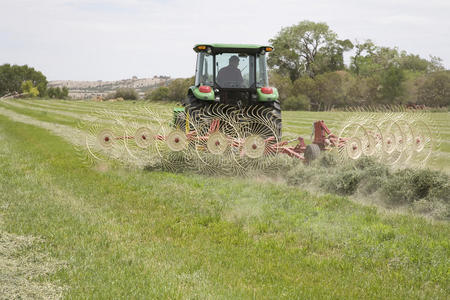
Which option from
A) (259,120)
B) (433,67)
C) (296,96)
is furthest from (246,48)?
(433,67)

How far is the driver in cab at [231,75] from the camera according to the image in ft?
27.3

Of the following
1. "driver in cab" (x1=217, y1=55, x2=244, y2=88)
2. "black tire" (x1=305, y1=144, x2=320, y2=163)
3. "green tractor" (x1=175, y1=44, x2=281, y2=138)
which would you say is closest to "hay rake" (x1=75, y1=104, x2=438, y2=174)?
"black tire" (x1=305, y1=144, x2=320, y2=163)

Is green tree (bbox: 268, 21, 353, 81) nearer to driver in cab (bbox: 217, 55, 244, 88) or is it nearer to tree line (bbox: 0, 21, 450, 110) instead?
tree line (bbox: 0, 21, 450, 110)

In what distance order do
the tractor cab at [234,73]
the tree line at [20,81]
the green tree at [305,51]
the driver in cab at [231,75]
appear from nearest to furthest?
the tractor cab at [234,73]
the driver in cab at [231,75]
the green tree at [305,51]
the tree line at [20,81]

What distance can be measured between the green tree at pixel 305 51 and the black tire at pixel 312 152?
46.7m

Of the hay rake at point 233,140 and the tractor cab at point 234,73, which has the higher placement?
the tractor cab at point 234,73

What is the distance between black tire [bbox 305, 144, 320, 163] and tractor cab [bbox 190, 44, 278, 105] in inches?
48.0

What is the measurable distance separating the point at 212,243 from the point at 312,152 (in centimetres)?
355

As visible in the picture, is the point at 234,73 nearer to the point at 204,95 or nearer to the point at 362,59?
the point at 204,95

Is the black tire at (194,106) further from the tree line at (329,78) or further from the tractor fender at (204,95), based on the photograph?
the tree line at (329,78)

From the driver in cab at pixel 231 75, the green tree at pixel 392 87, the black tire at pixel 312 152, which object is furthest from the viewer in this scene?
the green tree at pixel 392 87

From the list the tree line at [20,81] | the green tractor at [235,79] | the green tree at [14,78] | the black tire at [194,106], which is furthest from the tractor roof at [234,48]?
the green tree at [14,78]

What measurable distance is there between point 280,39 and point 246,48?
51491 mm

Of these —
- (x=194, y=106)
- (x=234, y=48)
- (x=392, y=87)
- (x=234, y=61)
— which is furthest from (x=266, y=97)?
(x=392, y=87)
